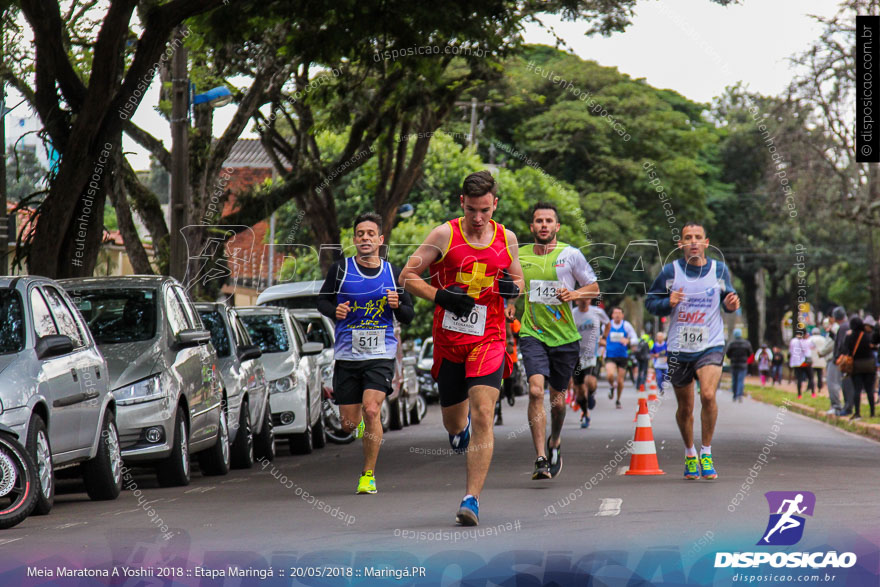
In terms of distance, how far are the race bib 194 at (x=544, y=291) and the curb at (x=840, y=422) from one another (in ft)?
32.3

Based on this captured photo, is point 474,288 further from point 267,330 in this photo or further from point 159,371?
point 267,330

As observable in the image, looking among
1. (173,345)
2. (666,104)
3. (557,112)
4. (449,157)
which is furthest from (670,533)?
(666,104)

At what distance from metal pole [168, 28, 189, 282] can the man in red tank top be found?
1110 centimetres

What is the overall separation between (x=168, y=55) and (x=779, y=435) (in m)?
10.2

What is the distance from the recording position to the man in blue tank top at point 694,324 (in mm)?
11719

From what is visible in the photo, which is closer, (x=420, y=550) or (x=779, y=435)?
(x=420, y=550)

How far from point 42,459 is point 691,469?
16.7 ft

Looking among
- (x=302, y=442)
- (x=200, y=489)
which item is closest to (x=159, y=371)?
(x=200, y=489)

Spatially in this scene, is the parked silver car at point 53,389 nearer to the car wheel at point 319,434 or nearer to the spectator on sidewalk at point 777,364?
the car wheel at point 319,434

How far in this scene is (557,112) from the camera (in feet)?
158

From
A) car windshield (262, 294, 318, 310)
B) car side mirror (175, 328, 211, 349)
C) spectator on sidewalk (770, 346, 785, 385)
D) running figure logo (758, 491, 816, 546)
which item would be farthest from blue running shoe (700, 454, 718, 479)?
spectator on sidewalk (770, 346, 785, 385)

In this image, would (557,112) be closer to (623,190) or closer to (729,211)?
(623,190)

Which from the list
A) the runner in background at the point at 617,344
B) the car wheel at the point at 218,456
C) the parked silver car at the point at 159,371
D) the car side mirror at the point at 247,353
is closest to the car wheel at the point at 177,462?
the parked silver car at the point at 159,371

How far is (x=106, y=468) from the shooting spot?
10.9 meters
